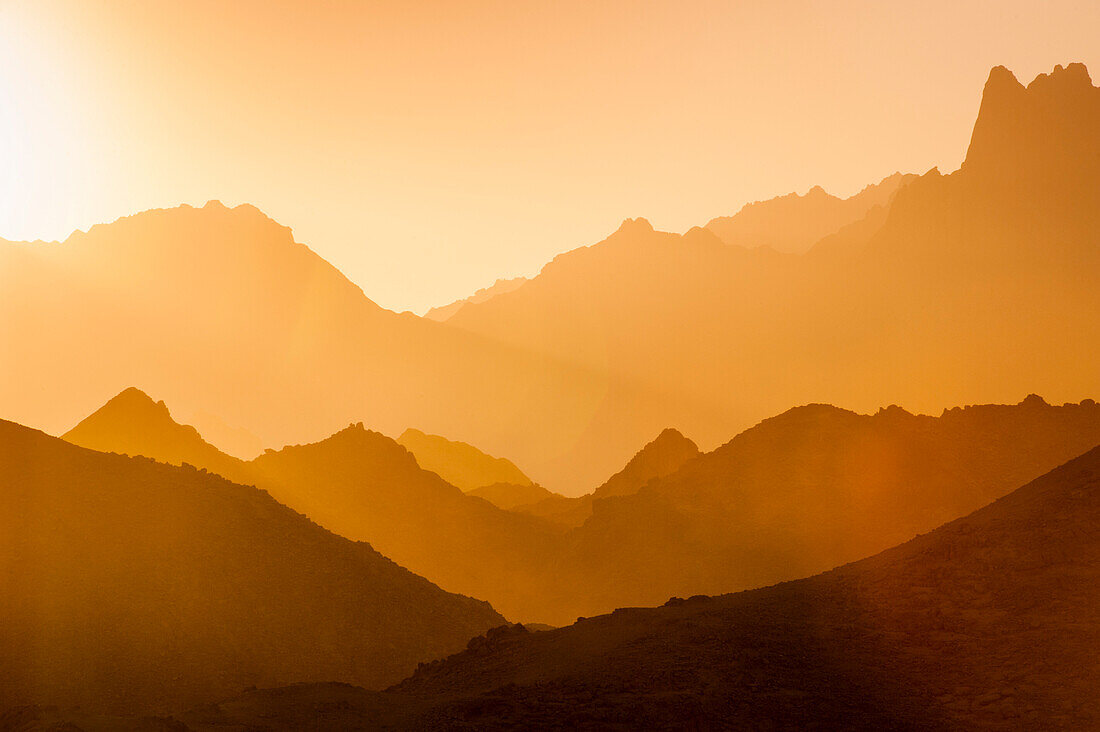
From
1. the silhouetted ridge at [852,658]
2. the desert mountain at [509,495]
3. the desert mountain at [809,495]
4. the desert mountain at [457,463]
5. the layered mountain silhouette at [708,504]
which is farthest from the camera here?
the desert mountain at [457,463]

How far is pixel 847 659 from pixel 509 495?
83.0m

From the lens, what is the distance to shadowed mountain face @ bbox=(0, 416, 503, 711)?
1068 inches

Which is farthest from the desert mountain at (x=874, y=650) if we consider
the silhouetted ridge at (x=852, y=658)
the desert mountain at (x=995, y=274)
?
the desert mountain at (x=995, y=274)

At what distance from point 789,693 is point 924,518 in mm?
44514

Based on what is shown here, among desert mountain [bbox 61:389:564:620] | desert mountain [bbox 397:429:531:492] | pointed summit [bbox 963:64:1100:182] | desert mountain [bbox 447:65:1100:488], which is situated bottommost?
desert mountain [bbox 61:389:564:620]

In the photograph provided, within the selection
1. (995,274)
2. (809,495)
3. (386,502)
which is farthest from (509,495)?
(995,274)

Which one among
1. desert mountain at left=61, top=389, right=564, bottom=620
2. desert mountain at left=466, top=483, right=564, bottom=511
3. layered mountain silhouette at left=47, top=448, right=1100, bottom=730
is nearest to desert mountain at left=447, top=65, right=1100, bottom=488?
desert mountain at left=466, top=483, right=564, bottom=511

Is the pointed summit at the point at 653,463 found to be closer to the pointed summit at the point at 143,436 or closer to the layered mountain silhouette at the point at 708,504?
the layered mountain silhouette at the point at 708,504

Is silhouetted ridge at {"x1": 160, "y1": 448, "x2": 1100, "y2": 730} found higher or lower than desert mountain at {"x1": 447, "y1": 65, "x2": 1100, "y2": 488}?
lower

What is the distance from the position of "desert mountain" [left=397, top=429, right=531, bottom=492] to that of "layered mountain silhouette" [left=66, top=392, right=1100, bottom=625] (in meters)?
45.0

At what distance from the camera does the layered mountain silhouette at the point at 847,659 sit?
15156 mm

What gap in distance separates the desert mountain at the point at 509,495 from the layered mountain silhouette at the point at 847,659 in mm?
72968

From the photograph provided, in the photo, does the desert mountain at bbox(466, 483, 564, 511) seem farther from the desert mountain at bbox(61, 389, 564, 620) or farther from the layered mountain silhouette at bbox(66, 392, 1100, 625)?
the layered mountain silhouette at bbox(66, 392, 1100, 625)

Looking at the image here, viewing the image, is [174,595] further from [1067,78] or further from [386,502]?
[1067,78]
